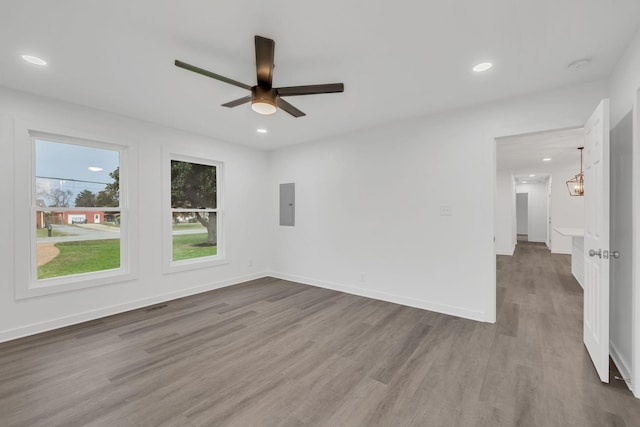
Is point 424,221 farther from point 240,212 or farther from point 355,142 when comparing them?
point 240,212

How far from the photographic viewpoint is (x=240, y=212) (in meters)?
5.14

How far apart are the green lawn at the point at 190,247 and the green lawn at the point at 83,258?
31.2 inches

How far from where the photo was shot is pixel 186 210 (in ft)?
14.7

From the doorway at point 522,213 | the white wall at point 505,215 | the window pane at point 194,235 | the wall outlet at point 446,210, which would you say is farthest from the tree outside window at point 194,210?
the doorway at point 522,213

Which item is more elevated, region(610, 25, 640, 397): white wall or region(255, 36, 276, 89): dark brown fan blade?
region(255, 36, 276, 89): dark brown fan blade

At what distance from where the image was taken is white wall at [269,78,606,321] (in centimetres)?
318

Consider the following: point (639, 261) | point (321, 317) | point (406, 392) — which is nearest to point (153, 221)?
point (321, 317)

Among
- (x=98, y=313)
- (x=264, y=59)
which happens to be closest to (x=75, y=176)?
(x=98, y=313)

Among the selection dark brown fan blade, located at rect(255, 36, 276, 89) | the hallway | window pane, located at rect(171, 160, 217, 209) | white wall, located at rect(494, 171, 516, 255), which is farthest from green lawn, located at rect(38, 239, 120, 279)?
white wall, located at rect(494, 171, 516, 255)

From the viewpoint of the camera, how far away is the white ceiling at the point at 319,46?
1.78 meters

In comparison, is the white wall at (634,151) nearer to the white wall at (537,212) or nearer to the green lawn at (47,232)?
the green lawn at (47,232)

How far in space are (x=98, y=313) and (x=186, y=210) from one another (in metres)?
1.77

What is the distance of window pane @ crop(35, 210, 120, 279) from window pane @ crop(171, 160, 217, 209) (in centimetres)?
90

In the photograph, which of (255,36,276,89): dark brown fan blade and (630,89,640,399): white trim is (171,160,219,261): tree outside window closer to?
(255,36,276,89): dark brown fan blade
